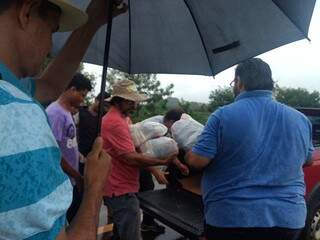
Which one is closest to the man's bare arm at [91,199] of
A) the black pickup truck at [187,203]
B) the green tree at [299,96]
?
the black pickup truck at [187,203]

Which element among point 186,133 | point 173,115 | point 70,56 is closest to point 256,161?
point 70,56

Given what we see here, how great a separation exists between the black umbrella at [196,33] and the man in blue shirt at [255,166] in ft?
1.32

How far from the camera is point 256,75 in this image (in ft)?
9.70

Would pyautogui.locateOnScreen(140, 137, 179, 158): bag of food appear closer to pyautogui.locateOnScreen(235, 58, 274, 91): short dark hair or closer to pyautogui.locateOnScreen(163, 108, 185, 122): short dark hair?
pyautogui.locateOnScreen(163, 108, 185, 122): short dark hair

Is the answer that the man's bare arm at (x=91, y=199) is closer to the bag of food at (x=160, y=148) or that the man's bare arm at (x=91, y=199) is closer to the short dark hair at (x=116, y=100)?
the short dark hair at (x=116, y=100)

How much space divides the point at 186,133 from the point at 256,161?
1.67m

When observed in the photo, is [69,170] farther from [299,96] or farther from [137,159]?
[299,96]

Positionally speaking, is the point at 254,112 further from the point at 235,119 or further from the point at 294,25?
the point at 294,25

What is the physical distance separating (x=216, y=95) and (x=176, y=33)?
140 ft

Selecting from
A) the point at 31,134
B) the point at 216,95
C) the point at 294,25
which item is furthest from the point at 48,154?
the point at 216,95

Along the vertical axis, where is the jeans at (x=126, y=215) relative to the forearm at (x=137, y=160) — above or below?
below

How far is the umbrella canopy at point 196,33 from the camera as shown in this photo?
2.27m

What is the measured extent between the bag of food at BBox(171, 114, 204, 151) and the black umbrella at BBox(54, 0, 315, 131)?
1628mm

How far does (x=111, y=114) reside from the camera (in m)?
4.00
